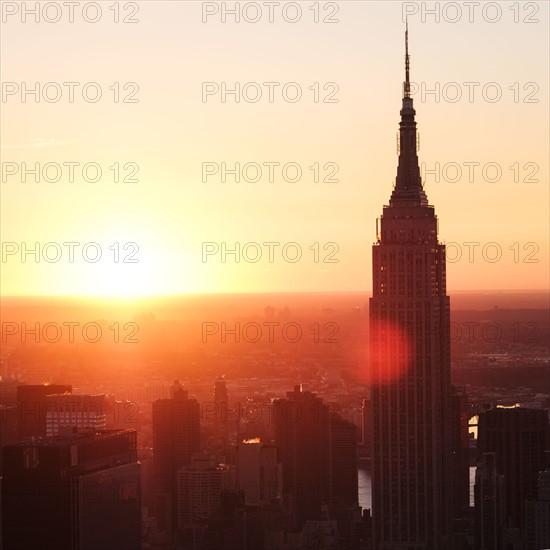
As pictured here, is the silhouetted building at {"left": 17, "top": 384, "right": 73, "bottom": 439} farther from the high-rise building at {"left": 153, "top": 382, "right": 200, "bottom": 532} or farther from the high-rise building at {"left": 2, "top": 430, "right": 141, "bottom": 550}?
the high-rise building at {"left": 2, "top": 430, "right": 141, "bottom": 550}

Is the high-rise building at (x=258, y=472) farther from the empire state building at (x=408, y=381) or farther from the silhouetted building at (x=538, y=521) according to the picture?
the silhouetted building at (x=538, y=521)

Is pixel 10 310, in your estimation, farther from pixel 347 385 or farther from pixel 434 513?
pixel 434 513

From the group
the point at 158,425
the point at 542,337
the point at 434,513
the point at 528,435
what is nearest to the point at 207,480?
the point at 158,425

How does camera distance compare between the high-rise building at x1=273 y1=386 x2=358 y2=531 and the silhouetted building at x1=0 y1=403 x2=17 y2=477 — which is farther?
the high-rise building at x1=273 y1=386 x2=358 y2=531

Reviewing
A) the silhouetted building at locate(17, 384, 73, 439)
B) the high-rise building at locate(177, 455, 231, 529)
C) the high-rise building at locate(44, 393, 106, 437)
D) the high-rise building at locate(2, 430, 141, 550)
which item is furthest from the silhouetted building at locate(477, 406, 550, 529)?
the high-rise building at locate(2, 430, 141, 550)

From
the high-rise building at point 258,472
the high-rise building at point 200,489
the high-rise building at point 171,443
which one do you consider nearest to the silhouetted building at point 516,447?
the high-rise building at point 258,472

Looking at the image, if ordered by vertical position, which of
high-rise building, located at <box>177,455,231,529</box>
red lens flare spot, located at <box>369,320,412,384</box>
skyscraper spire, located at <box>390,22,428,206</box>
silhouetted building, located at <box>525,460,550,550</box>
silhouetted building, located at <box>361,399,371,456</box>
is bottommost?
silhouetted building, located at <box>525,460,550,550</box>

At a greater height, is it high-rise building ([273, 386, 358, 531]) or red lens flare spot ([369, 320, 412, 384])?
red lens flare spot ([369, 320, 412, 384])

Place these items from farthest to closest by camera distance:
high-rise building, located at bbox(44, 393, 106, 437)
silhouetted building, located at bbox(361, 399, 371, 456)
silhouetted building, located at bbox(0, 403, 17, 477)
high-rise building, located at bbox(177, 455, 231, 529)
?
silhouetted building, located at bbox(361, 399, 371, 456) < high-rise building, located at bbox(177, 455, 231, 529) < silhouetted building, located at bbox(0, 403, 17, 477) < high-rise building, located at bbox(44, 393, 106, 437)
